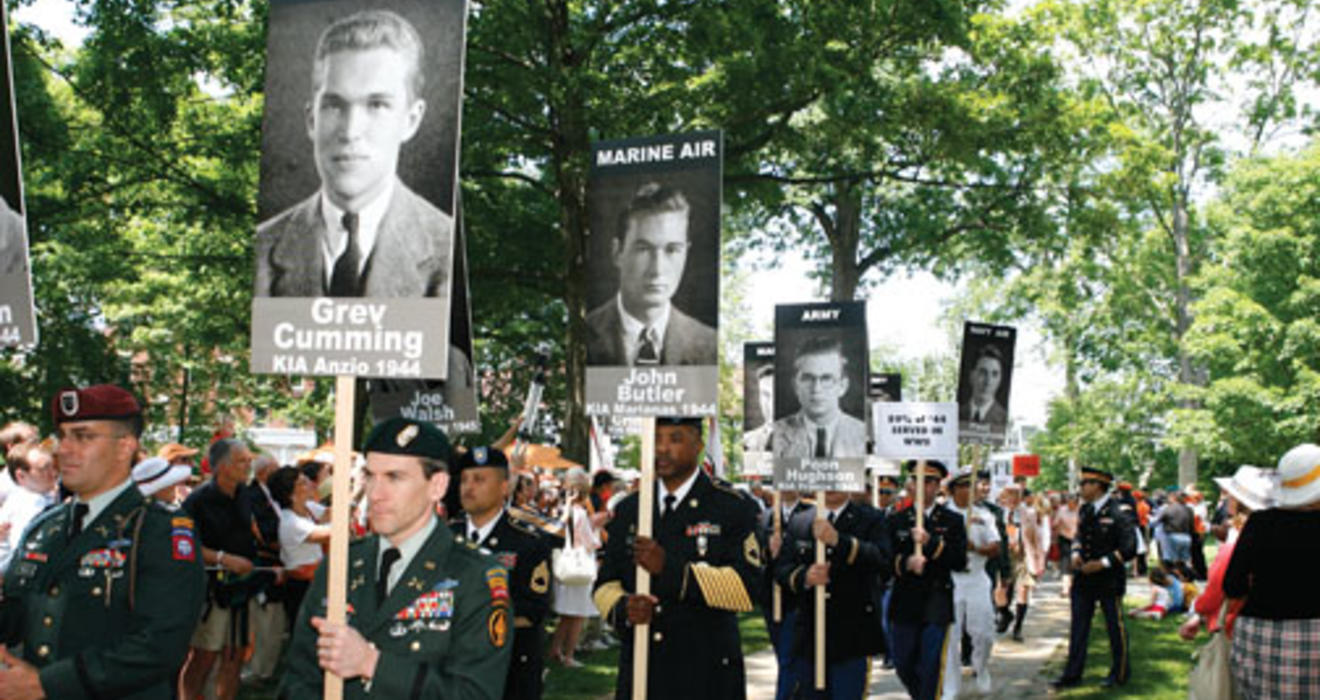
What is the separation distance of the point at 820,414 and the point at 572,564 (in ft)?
18.6

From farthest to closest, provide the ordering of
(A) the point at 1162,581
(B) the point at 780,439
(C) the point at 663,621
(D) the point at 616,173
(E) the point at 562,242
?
1. (E) the point at 562,242
2. (A) the point at 1162,581
3. (B) the point at 780,439
4. (D) the point at 616,173
5. (C) the point at 663,621

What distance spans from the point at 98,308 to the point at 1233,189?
3381 cm

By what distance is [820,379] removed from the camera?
11.2m

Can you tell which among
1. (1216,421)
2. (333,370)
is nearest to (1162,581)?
(333,370)

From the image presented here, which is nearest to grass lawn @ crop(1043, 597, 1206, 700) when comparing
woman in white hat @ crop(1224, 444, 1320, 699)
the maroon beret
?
woman in white hat @ crop(1224, 444, 1320, 699)

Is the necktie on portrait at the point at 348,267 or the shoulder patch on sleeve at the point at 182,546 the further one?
the necktie on portrait at the point at 348,267

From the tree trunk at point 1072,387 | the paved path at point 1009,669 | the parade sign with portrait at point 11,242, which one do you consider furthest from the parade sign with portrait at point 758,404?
the tree trunk at point 1072,387

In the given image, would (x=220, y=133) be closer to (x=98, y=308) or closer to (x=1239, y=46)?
(x=98, y=308)

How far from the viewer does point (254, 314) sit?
5.03 m

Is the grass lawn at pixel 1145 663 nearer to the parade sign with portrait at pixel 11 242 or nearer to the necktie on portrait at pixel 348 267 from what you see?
the necktie on portrait at pixel 348 267

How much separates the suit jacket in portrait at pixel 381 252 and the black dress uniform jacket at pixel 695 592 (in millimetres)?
2350

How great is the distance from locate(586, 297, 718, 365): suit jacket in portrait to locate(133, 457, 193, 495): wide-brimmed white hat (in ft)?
11.6

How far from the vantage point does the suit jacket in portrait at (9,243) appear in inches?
233

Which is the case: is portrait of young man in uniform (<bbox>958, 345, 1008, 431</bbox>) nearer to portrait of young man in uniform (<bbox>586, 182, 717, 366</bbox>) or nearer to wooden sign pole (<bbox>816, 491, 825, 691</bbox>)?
wooden sign pole (<bbox>816, 491, 825, 691</bbox>)
